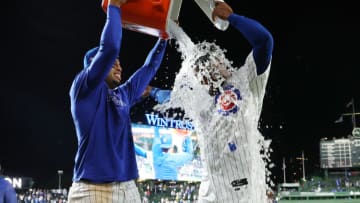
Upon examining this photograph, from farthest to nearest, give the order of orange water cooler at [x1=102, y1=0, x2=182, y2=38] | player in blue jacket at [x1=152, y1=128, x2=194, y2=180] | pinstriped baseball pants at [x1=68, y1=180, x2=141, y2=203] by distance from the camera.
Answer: player in blue jacket at [x1=152, y1=128, x2=194, y2=180]
orange water cooler at [x1=102, y1=0, x2=182, y2=38]
pinstriped baseball pants at [x1=68, y1=180, x2=141, y2=203]

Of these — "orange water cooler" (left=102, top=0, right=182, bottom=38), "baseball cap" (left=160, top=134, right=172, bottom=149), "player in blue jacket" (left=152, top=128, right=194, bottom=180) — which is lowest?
"player in blue jacket" (left=152, top=128, right=194, bottom=180)

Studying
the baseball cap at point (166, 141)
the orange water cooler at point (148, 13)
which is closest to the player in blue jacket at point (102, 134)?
the orange water cooler at point (148, 13)

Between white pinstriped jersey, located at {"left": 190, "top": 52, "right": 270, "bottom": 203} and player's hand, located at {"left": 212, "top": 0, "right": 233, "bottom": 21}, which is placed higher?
player's hand, located at {"left": 212, "top": 0, "right": 233, "bottom": 21}

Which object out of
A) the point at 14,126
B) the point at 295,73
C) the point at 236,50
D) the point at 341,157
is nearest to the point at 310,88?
the point at 295,73

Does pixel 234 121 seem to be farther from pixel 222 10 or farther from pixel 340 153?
pixel 340 153

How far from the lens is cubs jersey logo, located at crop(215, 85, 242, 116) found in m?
2.87

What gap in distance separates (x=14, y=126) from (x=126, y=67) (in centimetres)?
1472

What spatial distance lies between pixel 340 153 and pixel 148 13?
20.3 m

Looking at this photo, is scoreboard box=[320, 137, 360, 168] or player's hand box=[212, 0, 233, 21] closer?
player's hand box=[212, 0, 233, 21]

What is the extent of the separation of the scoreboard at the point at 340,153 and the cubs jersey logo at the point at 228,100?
19.6 meters

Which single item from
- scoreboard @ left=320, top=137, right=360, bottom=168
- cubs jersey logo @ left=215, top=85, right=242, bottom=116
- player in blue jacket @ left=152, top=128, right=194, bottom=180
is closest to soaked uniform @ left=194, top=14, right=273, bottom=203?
cubs jersey logo @ left=215, top=85, right=242, bottom=116

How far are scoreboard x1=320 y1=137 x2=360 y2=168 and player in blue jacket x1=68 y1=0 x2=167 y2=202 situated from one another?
66.3 feet

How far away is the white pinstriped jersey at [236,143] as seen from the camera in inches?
110

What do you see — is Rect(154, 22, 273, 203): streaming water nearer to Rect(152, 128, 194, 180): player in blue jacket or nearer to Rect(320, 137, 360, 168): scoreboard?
Rect(320, 137, 360, 168): scoreboard
